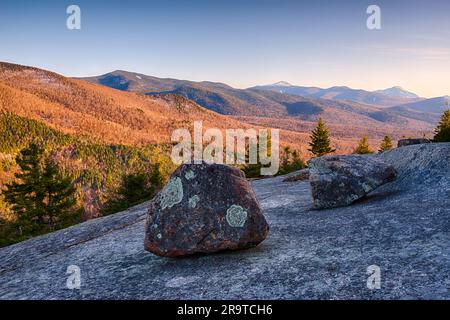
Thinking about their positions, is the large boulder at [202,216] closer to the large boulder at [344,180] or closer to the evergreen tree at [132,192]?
the large boulder at [344,180]

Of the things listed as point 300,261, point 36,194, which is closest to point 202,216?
point 300,261

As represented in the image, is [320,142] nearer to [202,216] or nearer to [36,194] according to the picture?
[36,194]

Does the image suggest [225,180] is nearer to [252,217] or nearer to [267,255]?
[252,217]

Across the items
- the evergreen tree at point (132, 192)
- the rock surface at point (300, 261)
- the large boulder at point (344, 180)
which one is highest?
the large boulder at point (344, 180)

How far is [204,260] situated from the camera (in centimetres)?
1155

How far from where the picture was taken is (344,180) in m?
17.3

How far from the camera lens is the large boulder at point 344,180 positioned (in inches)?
679

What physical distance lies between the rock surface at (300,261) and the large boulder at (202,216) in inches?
22.4

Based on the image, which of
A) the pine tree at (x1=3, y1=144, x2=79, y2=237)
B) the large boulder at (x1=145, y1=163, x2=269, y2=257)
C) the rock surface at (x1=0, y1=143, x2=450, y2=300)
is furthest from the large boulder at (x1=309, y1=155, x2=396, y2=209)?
the pine tree at (x1=3, y1=144, x2=79, y2=237)

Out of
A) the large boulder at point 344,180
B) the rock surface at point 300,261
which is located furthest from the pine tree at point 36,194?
the large boulder at point 344,180

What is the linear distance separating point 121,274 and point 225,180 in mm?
4493

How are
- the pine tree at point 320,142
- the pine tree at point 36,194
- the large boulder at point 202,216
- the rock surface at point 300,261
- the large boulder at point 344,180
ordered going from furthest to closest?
the pine tree at point 320,142 < the pine tree at point 36,194 < the large boulder at point 344,180 < the large boulder at point 202,216 < the rock surface at point 300,261

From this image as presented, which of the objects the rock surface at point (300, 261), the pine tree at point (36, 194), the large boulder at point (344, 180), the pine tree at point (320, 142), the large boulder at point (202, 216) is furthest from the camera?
Result: the pine tree at point (320, 142)
